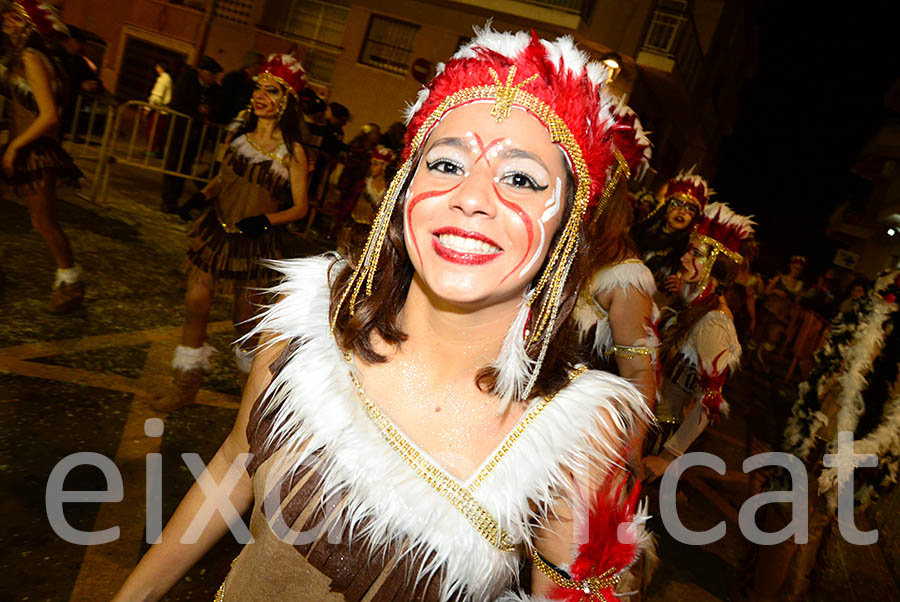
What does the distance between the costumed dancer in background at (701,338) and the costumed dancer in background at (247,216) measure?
289 centimetres

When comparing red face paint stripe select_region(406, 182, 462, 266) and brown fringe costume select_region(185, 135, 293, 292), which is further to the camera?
brown fringe costume select_region(185, 135, 293, 292)

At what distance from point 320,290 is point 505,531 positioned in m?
0.88

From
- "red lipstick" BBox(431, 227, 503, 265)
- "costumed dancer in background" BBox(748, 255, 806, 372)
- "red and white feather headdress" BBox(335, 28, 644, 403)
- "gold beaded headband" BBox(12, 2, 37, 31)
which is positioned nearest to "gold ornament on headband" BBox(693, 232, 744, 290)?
"red and white feather headdress" BBox(335, 28, 644, 403)

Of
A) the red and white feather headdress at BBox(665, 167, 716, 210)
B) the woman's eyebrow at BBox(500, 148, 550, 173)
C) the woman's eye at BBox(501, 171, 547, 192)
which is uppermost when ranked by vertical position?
the red and white feather headdress at BBox(665, 167, 716, 210)

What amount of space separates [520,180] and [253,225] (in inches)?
111

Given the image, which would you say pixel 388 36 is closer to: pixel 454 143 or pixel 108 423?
pixel 108 423

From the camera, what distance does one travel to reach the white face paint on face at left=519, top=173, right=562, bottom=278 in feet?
5.13

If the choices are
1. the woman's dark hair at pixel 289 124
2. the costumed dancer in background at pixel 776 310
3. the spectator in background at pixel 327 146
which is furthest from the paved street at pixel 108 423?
the costumed dancer in background at pixel 776 310

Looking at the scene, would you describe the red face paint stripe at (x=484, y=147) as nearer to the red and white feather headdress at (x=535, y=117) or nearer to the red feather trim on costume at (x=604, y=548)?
the red and white feather headdress at (x=535, y=117)

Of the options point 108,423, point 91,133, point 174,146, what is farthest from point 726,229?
point 91,133

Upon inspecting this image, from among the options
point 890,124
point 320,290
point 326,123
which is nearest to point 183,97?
point 326,123

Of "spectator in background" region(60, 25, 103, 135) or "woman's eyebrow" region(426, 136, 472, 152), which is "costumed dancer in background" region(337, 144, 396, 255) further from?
"woman's eyebrow" region(426, 136, 472, 152)

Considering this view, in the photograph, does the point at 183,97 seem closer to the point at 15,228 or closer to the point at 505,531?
the point at 15,228

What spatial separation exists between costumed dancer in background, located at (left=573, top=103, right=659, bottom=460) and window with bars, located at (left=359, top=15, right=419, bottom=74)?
1454 centimetres
